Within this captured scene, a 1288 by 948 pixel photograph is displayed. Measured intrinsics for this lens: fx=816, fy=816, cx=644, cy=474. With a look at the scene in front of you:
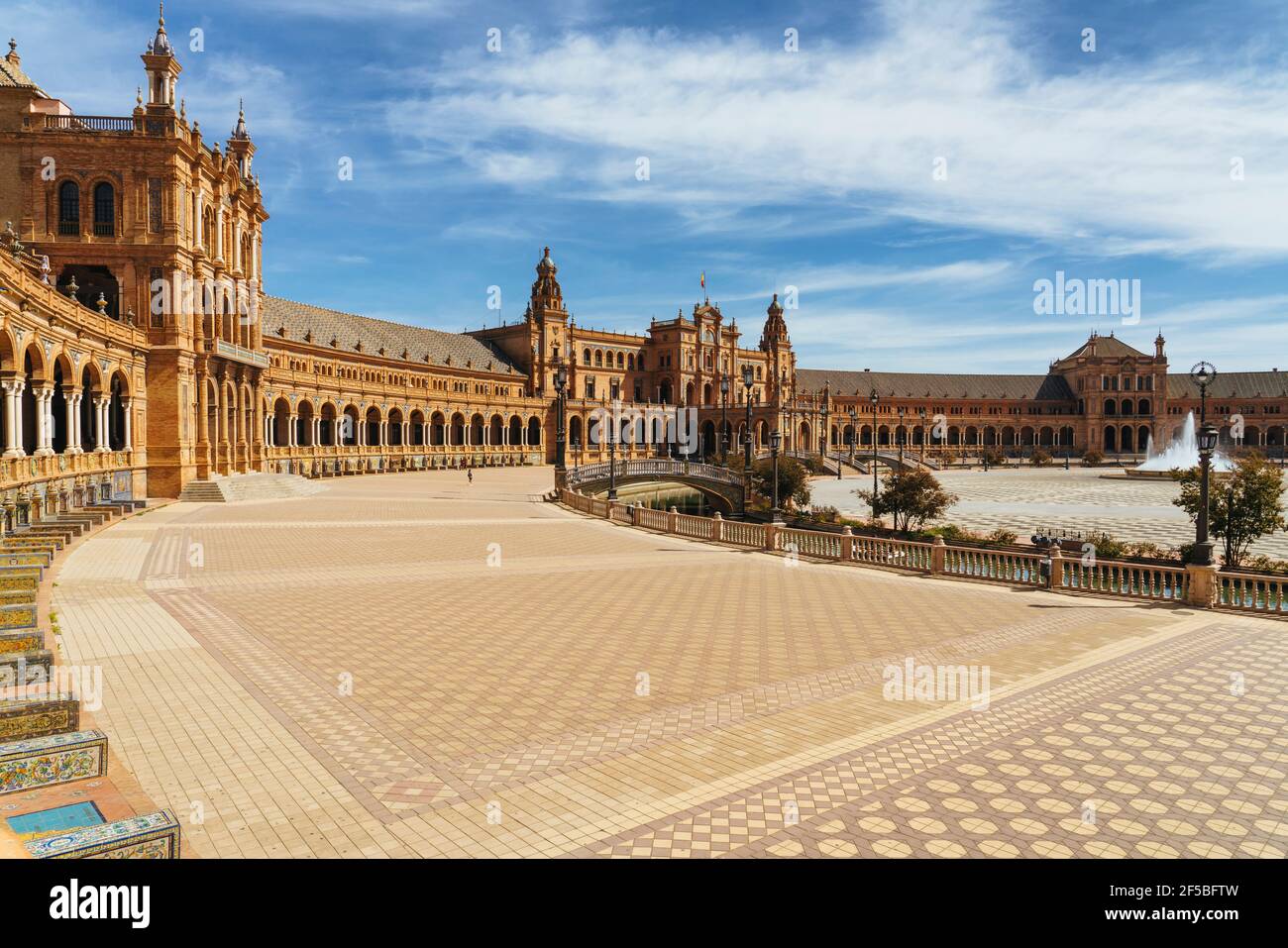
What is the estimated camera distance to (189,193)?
41.1m

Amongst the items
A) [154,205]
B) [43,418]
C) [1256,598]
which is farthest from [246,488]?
[1256,598]

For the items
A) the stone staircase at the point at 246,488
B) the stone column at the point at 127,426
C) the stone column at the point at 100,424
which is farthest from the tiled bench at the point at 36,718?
the stone staircase at the point at 246,488

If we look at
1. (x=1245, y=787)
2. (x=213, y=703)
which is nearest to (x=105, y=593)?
(x=213, y=703)

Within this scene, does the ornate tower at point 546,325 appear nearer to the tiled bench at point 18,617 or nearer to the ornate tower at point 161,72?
the ornate tower at point 161,72

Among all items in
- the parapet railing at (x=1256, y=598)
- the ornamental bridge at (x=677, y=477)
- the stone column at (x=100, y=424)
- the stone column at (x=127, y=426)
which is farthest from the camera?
the ornamental bridge at (x=677, y=477)

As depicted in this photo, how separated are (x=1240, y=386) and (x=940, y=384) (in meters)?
49.6

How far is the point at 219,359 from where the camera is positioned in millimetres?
44375

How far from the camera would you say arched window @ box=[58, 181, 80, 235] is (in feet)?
127

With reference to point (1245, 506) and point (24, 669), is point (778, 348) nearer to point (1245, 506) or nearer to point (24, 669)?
point (1245, 506)

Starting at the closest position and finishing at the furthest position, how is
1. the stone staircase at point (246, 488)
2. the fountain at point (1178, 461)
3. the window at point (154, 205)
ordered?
the window at point (154, 205), the stone staircase at point (246, 488), the fountain at point (1178, 461)

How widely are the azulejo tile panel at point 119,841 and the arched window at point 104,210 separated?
42.8m

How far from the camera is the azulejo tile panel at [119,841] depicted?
15.0 ft

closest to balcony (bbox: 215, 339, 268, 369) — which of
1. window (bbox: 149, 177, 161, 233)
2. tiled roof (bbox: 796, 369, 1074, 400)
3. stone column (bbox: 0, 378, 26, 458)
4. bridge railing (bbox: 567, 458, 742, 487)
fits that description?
window (bbox: 149, 177, 161, 233)
